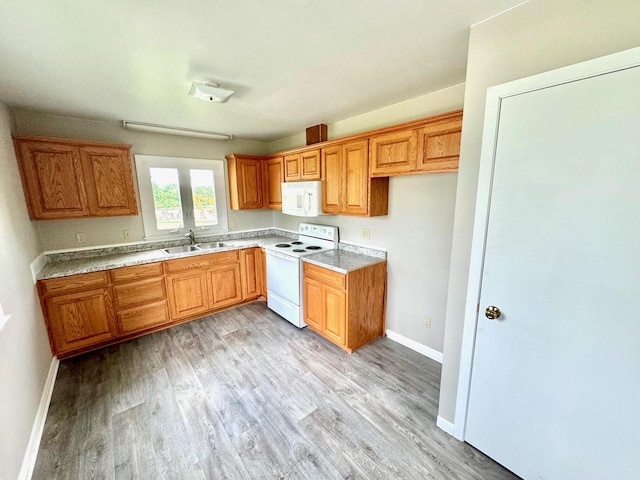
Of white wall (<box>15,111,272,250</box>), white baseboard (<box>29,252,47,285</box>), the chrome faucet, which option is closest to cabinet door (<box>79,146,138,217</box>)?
white wall (<box>15,111,272,250</box>)

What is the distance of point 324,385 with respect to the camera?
220cm

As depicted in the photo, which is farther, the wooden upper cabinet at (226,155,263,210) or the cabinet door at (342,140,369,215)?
the wooden upper cabinet at (226,155,263,210)

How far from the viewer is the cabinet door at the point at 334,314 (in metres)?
2.57

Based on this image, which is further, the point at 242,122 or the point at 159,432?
the point at 242,122

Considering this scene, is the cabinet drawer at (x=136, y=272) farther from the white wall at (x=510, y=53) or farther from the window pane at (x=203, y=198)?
the white wall at (x=510, y=53)

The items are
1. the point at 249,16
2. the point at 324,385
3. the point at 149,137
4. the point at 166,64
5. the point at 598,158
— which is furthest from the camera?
the point at 149,137

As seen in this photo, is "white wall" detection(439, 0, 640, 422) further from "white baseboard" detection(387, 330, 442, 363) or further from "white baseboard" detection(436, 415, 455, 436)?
"white baseboard" detection(387, 330, 442, 363)

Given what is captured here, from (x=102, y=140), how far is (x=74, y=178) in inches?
23.4

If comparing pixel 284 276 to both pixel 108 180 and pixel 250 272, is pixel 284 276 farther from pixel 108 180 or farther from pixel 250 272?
pixel 108 180

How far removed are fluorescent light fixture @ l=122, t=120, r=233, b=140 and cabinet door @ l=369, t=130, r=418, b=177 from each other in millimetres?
2307

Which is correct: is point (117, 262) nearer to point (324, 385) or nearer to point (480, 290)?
point (324, 385)

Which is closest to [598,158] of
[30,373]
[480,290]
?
[480,290]

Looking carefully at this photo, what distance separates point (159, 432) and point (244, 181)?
3043 mm

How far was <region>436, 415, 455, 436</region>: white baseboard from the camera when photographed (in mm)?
1722
